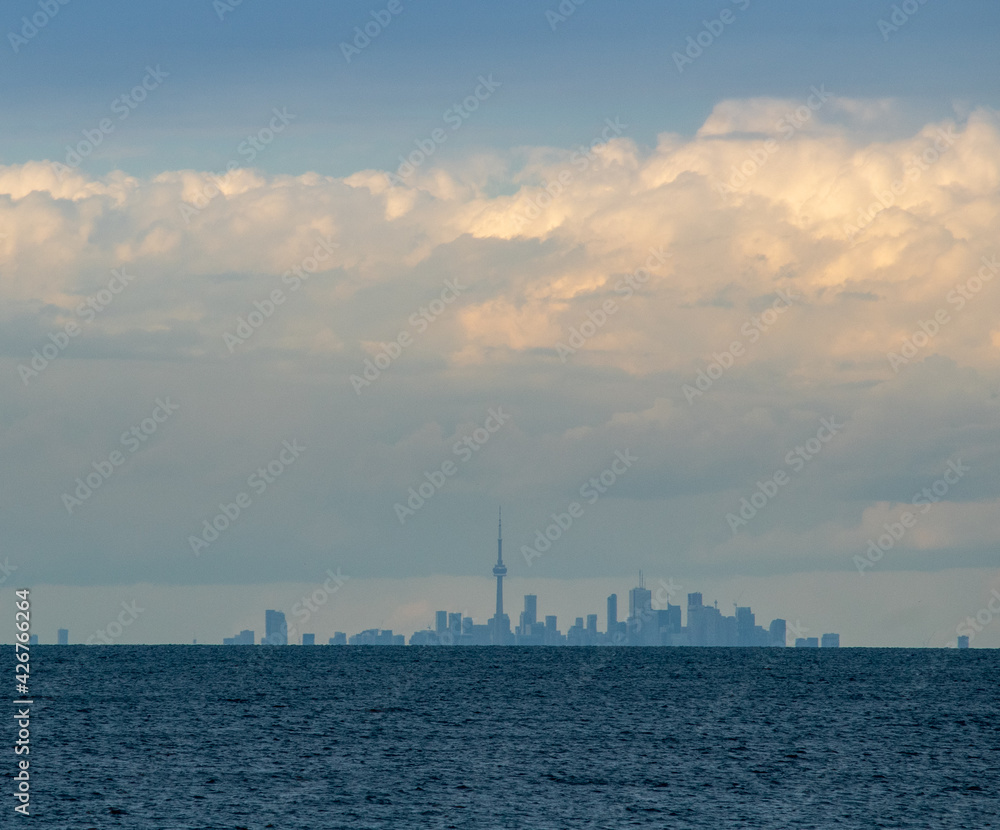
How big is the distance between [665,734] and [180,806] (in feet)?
206

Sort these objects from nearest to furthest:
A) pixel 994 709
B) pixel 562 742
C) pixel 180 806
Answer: pixel 180 806, pixel 562 742, pixel 994 709

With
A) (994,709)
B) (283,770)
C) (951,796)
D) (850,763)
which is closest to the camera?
(951,796)

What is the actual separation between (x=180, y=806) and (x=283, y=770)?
702 inches

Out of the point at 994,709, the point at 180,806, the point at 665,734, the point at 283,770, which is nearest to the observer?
the point at 180,806

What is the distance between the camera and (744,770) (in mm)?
106688

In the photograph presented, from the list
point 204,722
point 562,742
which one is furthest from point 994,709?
point 204,722

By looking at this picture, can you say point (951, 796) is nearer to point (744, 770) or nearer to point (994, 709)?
point (744, 770)

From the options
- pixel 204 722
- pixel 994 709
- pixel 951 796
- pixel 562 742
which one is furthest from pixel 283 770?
pixel 994 709

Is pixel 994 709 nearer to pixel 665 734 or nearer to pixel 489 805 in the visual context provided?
pixel 665 734

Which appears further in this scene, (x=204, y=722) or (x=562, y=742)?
(x=204, y=722)

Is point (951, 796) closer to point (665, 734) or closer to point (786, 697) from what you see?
point (665, 734)

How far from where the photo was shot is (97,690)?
196m

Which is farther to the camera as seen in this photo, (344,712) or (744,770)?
(344,712)

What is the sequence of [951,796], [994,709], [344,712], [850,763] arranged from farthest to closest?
[994,709] → [344,712] → [850,763] → [951,796]
